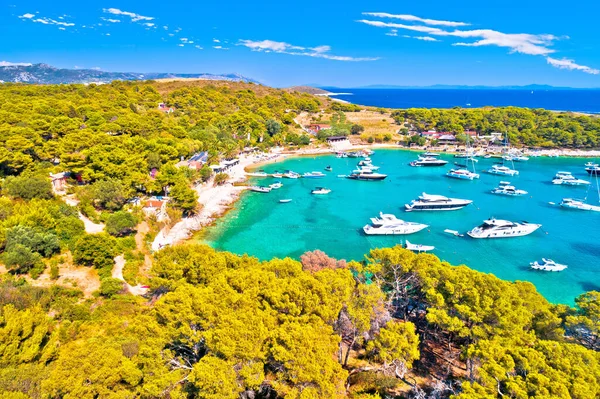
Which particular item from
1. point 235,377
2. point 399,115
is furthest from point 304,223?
point 399,115

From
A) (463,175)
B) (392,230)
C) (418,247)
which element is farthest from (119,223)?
(463,175)

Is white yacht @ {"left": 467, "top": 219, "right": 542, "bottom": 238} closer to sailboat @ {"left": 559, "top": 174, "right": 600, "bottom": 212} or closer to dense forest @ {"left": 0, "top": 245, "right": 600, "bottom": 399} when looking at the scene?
sailboat @ {"left": 559, "top": 174, "right": 600, "bottom": 212}

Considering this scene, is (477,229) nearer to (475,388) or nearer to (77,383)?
(475,388)

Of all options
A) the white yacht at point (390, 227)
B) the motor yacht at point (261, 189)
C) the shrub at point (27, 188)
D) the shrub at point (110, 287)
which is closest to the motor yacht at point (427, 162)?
the white yacht at point (390, 227)

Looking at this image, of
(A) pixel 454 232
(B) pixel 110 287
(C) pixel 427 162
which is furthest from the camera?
(C) pixel 427 162

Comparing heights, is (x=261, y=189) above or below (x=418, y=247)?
above

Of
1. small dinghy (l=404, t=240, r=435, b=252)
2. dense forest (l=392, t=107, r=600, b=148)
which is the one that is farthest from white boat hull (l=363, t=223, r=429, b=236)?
dense forest (l=392, t=107, r=600, b=148)

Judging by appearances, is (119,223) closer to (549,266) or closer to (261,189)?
(261,189)

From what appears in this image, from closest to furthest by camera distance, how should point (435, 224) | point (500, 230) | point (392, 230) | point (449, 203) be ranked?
point (500, 230)
point (392, 230)
point (435, 224)
point (449, 203)
